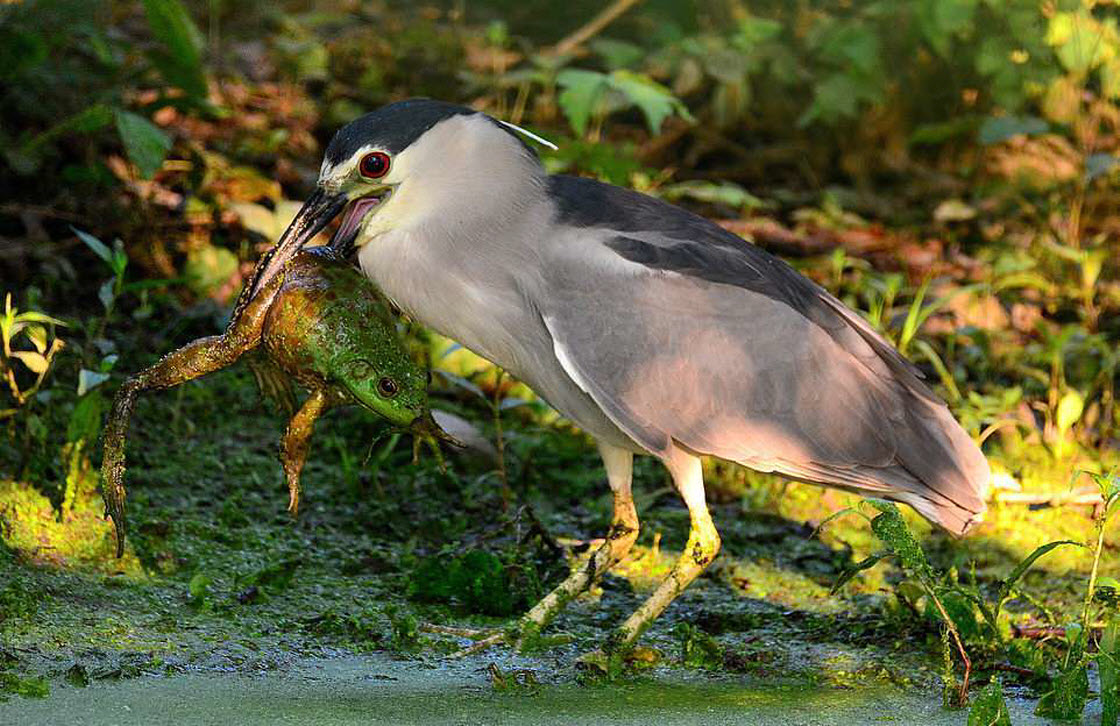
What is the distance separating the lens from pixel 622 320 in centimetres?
362

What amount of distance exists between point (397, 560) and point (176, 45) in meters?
2.36

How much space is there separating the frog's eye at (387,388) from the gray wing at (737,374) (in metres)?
0.43

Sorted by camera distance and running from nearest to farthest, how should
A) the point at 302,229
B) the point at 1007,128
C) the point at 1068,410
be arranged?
the point at 302,229, the point at 1068,410, the point at 1007,128

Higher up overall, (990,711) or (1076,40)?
(1076,40)

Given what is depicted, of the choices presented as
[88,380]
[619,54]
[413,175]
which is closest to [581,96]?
[619,54]

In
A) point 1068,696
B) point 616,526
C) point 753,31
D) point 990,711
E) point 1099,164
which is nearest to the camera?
point 990,711

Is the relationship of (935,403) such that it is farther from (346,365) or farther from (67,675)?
(67,675)

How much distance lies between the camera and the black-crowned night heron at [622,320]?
3.59m

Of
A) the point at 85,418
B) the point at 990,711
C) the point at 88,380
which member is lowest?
the point at 990,711

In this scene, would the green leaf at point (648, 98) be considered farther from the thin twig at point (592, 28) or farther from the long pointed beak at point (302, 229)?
the long pointed beak at point (302, 229)

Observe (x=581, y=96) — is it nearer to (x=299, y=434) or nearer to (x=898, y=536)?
(x=299, y=434)

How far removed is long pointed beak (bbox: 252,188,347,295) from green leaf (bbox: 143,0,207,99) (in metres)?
2.05

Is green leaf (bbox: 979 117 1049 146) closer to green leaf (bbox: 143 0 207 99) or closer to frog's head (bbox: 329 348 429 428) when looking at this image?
green leaf (bbox: 143 0 207 99)

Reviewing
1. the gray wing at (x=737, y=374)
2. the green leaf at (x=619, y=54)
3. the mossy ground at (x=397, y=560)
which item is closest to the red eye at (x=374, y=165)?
the gray wing at (x=737, y=374)
